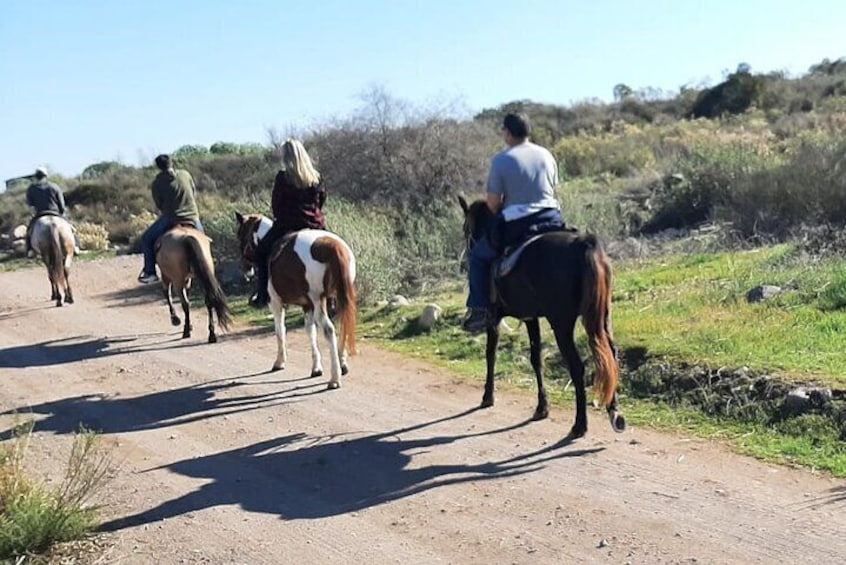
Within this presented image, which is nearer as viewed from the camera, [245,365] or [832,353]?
[832,353]

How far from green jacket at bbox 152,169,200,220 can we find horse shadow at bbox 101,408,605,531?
638 cm

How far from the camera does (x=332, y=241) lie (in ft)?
33.5

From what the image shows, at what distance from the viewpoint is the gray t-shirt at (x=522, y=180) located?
827 centimetres

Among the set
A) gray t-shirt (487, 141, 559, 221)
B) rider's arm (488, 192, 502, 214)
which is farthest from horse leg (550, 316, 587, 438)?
rider's arm (488, 192, 502, 214)

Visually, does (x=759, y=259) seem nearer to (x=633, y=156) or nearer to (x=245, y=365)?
(x=245, y=365)

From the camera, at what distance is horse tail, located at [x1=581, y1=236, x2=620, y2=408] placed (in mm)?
7457

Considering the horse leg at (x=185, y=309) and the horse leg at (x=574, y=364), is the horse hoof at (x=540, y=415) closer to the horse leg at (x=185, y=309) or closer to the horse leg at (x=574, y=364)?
the horse leg at (x=574, y=364)

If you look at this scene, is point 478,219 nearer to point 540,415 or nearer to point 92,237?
point 540,415

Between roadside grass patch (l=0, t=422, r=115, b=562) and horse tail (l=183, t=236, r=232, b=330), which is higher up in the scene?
horse tail (l=183, t=236, r=232, b=330)

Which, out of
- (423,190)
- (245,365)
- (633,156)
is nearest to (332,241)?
(245,365)

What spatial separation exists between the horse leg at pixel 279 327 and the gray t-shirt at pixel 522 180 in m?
3.67

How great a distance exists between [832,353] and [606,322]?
254cm

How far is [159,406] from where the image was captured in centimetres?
1017

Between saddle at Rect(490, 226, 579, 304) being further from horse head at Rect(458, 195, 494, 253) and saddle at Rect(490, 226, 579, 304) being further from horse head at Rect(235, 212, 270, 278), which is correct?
horse head at Rect(235, 212, 270, 278)
